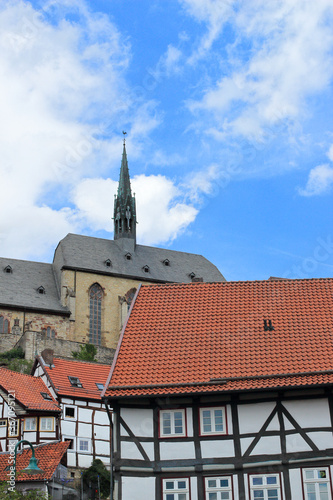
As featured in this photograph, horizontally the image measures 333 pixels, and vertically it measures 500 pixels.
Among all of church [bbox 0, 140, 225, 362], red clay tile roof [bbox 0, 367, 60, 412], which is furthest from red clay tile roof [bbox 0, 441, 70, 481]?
church [bbox 0, 140, 225, 362]

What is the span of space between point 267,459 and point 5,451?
47.5 ft

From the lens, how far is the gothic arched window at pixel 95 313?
210 feet

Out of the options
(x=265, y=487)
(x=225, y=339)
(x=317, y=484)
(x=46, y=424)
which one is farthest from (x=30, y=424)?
(x=317, y=484)

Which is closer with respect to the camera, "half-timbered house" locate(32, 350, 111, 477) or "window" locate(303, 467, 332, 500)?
"window" locate(303, 467, 332, 500)

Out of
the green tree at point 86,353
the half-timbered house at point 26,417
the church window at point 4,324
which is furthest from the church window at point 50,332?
the half-timbered house at point 26,417

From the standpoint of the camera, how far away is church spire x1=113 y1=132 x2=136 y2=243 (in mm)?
75562

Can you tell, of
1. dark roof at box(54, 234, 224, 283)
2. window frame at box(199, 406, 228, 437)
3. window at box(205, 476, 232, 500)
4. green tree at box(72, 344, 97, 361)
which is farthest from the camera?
dark roof at box(54, 234, 224, 283)

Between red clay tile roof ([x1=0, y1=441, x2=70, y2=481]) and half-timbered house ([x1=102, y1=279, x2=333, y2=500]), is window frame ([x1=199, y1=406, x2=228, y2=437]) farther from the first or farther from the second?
red clay tile roof ([x1=0, y1=441, x2=70, y2=481])

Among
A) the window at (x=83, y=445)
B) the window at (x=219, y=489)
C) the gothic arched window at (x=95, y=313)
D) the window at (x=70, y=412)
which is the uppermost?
the gothic arched window at (x=95, y=313)

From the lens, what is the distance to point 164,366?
18.7 meters

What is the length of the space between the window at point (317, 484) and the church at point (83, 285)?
1481 inches

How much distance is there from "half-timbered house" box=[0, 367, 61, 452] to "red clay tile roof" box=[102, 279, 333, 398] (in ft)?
34.0

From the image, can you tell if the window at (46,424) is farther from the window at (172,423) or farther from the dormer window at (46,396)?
the window at (172,423)

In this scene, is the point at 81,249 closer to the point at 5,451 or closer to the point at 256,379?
the point at 5,451
